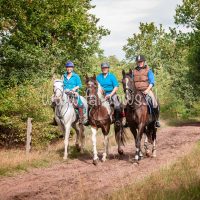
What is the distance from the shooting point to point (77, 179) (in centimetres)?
1023

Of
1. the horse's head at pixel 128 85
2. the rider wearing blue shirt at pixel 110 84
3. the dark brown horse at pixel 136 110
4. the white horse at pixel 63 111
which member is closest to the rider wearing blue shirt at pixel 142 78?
the dark brown horse at pixel 136 110

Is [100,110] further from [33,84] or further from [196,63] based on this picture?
[196,63]

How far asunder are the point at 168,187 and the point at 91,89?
18.0 ft

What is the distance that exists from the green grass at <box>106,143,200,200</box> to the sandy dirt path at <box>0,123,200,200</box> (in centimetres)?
52

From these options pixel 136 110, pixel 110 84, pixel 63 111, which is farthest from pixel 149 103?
pixel 63 111

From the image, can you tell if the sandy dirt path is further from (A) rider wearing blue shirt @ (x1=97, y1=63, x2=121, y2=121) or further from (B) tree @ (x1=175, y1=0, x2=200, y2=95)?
(B) tree @ (x1=175, y1=0, x2=200, y2=95)

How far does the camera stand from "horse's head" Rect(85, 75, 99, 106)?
1250cm

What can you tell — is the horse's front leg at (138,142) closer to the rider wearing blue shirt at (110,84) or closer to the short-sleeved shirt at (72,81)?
the rider wearing blue shirt at (110,84)

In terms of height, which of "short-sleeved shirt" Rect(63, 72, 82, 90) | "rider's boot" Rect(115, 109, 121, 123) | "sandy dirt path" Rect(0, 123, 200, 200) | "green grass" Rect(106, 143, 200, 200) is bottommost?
"sandy dirt path" Rect(0, 123, 200, 200)

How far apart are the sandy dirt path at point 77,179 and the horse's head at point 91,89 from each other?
7.09 feet

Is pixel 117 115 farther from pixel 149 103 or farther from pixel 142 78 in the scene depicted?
pixel 142 78

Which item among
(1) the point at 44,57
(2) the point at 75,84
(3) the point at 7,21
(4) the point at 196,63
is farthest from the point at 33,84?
(4) the point at 196,63

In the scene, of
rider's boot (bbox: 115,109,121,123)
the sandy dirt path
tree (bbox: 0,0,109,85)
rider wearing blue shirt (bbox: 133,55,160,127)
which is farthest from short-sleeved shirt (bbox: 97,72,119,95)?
tree (bbox: 0,0,109,85)

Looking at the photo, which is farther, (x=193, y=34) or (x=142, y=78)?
(x=193, y=34)
